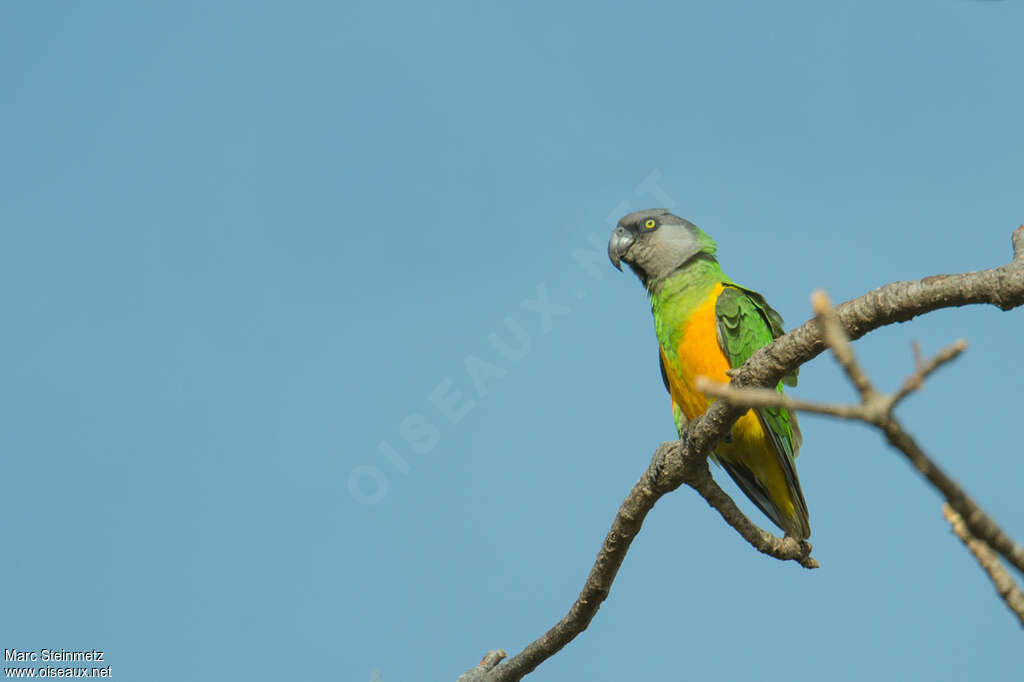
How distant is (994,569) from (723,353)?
4.82 meters

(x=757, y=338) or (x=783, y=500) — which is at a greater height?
(x=757, y=338)

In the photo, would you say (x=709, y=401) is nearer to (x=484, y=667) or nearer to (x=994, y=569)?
(x=484, y=667)

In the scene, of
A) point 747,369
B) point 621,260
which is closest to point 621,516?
point 747,369

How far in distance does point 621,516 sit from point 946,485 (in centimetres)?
378

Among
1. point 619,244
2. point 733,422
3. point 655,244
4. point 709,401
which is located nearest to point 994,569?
point 733,422

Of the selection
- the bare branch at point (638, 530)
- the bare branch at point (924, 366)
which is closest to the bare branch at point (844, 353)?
the bare branch at point (924, 366)

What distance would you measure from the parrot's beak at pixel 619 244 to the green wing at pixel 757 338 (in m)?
1.43

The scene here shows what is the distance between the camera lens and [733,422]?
4.86 meters

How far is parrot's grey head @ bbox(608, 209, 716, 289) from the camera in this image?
25.9ft

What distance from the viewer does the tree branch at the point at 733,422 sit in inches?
160

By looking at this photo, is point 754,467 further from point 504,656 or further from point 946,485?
point 946,485

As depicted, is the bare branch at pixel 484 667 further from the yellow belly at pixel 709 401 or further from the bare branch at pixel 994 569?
the bare branch at pixel 994 569

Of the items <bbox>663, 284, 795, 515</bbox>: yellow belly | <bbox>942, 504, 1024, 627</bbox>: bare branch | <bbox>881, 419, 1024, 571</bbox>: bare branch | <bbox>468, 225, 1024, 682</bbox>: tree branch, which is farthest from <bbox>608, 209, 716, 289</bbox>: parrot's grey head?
<bbox>881, 419, 1024, 571</bbox>: bare branch

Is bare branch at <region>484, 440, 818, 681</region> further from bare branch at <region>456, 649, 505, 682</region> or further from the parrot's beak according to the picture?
the parrot's beak
